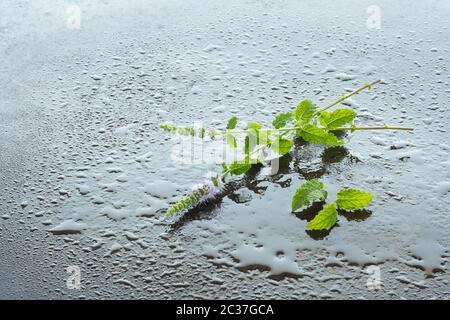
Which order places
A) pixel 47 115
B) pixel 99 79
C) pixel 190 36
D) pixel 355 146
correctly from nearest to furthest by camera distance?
pixel 355 146 < pixel 47 115 < pixel 99 79 < pixel 190 36

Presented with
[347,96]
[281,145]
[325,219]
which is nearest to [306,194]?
[325,219]

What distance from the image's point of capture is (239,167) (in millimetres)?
1456

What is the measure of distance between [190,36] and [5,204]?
0.82 metres

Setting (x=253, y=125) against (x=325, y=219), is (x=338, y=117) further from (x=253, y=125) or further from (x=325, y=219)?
(x=325, y=219)

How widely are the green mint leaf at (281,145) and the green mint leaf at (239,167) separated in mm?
97

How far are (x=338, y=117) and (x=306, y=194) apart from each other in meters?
0.27

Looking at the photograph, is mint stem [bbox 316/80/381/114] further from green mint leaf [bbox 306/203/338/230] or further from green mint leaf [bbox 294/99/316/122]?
green mint leaf [bbox 306/203/338/230]

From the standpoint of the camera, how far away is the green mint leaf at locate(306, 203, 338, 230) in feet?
4.38

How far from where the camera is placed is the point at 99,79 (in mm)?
1843

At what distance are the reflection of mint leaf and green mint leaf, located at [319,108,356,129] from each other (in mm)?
225

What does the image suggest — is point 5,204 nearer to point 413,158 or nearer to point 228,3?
point 413,158

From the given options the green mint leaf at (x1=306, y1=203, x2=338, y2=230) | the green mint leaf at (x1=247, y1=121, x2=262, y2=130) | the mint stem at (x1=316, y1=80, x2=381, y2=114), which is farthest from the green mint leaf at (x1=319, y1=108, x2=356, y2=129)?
the green mint leaf at (x1=306, y1=203, x2=338, y2=230)

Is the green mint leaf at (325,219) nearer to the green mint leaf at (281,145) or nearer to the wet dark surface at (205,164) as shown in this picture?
the wet dark surface at (205,164)
